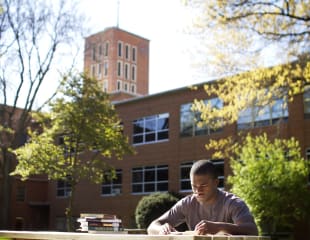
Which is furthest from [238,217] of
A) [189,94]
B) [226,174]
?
[189,94]

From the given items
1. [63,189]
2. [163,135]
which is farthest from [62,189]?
[163,135]

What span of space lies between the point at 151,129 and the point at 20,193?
14836mm

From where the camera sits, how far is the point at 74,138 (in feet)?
79.5

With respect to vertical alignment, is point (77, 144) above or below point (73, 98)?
below

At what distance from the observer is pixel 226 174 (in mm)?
30328

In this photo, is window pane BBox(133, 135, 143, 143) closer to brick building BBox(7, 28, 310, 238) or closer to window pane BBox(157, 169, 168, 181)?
brick building BBox(7, 28, 310, 238)

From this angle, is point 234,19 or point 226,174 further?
point 226,174

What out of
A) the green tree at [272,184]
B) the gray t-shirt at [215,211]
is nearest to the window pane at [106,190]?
the green tree at [272,184]

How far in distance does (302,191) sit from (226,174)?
22.5 feet

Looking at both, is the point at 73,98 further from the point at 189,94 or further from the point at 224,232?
the point at 224,232

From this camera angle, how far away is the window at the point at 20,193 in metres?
44.6

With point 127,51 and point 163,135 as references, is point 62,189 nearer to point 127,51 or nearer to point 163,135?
point 163,135

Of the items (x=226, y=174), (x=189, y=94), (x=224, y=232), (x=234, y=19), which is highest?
(x=189, y=94)

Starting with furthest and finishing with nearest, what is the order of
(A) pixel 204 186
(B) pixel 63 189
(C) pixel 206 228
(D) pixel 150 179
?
(B) pixel 63 189, (D) pixel 150 179, (A) pixel 204 186, (C) pixel 206 228
